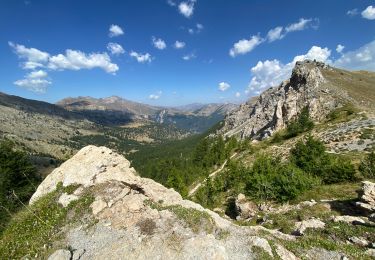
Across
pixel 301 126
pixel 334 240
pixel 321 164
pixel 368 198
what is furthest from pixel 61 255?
pixel 301 126

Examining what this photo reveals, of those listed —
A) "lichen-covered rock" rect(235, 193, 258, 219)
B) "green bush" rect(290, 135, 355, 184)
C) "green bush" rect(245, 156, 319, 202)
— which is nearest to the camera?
"green bush" rect(245, 156, 319, 202)

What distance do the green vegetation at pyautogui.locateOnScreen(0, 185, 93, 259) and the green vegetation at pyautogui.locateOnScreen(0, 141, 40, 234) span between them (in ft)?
62.0

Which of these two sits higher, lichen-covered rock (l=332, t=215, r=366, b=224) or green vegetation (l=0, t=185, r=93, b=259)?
green vegetation (l=0, t=185, r=93, b=259)

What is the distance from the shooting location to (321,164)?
60.2m

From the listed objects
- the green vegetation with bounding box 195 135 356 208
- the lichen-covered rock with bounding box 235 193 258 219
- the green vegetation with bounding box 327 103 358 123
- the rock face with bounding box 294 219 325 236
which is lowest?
the lichen-covered rock with bounding box 235 193 258 219

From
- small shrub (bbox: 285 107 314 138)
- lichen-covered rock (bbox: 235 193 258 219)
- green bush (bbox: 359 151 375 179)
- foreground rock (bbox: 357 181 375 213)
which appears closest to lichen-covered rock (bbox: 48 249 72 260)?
foreground rock (bbox: 357 181 375 213)

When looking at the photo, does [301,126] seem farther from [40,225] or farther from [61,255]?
[61,255]

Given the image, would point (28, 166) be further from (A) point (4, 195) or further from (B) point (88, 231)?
(B) point (88, 231)

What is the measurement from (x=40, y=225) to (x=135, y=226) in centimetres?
919

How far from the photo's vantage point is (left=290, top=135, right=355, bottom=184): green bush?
52781 mm

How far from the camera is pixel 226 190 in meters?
81.1

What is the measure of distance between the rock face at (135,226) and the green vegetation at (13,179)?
64.2ft

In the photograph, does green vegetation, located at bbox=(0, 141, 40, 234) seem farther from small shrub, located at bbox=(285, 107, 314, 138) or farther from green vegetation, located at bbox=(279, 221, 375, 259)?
small shrub, located at bbox=(285, 107, 314, 138)

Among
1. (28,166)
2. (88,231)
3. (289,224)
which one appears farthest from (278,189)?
(28,166)
